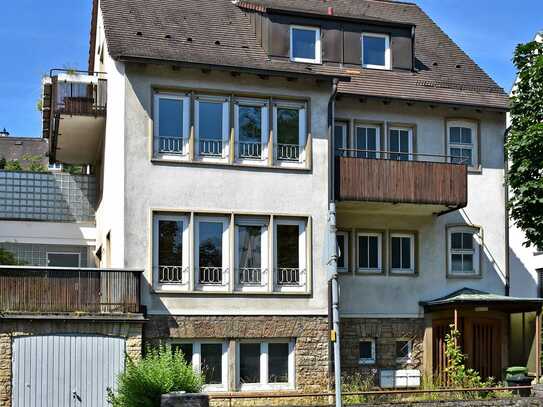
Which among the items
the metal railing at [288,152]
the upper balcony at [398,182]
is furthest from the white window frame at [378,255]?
the metal railing at [288,152]

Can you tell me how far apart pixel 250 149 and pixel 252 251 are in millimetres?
2658

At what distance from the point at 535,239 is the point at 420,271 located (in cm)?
333

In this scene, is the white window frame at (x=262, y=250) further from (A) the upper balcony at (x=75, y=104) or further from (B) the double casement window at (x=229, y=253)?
(A) the upper balcony at (x=75, y=104)

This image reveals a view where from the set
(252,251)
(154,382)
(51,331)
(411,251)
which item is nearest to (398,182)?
(411,251)

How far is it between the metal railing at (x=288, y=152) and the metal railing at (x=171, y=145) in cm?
254

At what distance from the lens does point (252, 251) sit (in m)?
26.8

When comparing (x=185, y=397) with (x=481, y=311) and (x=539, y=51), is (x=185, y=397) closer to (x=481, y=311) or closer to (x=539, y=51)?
(x=481, y=311)

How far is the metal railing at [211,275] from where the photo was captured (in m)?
26.2

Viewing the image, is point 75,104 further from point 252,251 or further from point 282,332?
point 282,332

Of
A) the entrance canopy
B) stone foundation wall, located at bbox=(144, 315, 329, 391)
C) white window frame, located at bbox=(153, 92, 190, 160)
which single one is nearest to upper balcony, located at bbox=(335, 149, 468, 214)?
the entrance canopy

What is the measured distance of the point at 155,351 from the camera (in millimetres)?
23641

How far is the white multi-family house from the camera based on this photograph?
84.9ft

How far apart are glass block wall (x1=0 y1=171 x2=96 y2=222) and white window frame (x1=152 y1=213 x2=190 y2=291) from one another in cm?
743

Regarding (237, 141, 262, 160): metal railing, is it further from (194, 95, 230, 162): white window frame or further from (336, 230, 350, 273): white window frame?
(336, 230, 350, 273): white window frame
